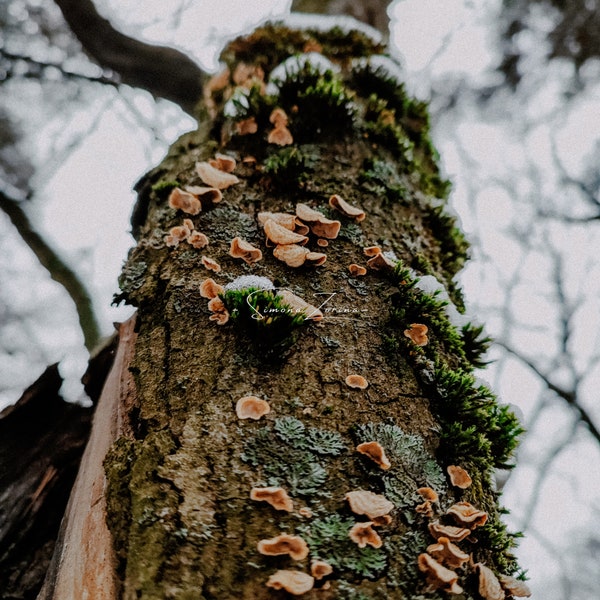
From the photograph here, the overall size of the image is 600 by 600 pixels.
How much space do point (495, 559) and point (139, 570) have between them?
3.05 ft

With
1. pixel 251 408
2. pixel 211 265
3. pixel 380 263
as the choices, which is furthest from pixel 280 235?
pixel 251 408

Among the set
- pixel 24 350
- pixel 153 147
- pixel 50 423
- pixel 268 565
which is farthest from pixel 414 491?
pixel 24 350

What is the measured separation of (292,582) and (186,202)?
54.6 inches

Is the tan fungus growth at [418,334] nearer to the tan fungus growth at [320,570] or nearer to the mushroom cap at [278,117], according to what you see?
the tan fungus growth at [320,570]

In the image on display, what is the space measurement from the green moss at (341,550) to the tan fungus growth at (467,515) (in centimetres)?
25

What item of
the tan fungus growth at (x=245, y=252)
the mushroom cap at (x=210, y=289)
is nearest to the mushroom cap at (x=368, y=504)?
the mushroom cap at (x=210, y=289)

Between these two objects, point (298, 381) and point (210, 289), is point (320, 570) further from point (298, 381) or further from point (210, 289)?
point (210, 289)

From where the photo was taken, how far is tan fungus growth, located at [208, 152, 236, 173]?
1931 mm

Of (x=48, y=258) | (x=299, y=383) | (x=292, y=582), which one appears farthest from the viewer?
(x=48, y=258)

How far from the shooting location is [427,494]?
115 cm

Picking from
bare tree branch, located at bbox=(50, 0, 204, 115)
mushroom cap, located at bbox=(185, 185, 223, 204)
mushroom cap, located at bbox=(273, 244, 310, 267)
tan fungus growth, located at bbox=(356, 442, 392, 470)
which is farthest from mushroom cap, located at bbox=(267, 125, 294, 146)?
bare tree branch, located at bbox=(50, 0, 204, 115)

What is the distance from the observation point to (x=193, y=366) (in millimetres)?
1330

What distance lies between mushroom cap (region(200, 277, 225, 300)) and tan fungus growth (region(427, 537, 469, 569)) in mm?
962

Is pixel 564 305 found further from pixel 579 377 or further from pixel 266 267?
pixel 266 267
